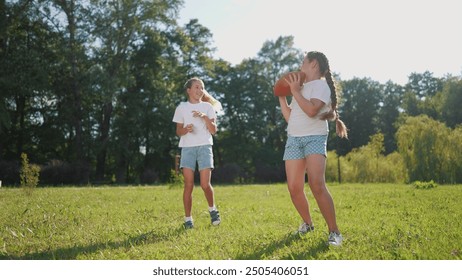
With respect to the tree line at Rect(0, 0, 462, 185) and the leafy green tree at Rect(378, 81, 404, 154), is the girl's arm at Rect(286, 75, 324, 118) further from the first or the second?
the leafy green tree at Rect(378, 81, 404, 154)

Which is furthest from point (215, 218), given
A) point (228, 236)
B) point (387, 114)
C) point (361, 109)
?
point (361, 109)

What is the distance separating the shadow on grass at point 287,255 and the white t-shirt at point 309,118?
95cm

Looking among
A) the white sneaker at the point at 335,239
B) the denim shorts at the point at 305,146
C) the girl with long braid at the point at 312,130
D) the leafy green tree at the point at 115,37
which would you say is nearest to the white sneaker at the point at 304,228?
the girl with long braid at the point at 312,130

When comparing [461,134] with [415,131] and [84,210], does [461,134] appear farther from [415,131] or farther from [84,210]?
[84,210]

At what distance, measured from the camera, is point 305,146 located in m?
3.70

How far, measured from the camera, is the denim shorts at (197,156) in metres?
4.89

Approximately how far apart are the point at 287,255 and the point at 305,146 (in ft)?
3.22

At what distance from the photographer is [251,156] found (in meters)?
32.1

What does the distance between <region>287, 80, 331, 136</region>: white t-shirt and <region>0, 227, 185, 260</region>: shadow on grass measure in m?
1.55

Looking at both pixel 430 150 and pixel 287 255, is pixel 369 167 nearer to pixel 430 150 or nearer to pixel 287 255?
pixel 430 150

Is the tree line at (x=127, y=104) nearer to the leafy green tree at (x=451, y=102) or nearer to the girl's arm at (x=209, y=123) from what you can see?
the leafy green tree at (x=451, y=102)

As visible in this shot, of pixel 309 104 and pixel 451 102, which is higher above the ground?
pixel 451 102

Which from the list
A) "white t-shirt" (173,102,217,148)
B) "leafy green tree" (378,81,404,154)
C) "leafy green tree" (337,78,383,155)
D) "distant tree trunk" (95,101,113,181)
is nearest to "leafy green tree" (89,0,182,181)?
"distant tree trunk" (95,101,113,181)

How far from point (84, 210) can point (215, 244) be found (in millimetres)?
3154
